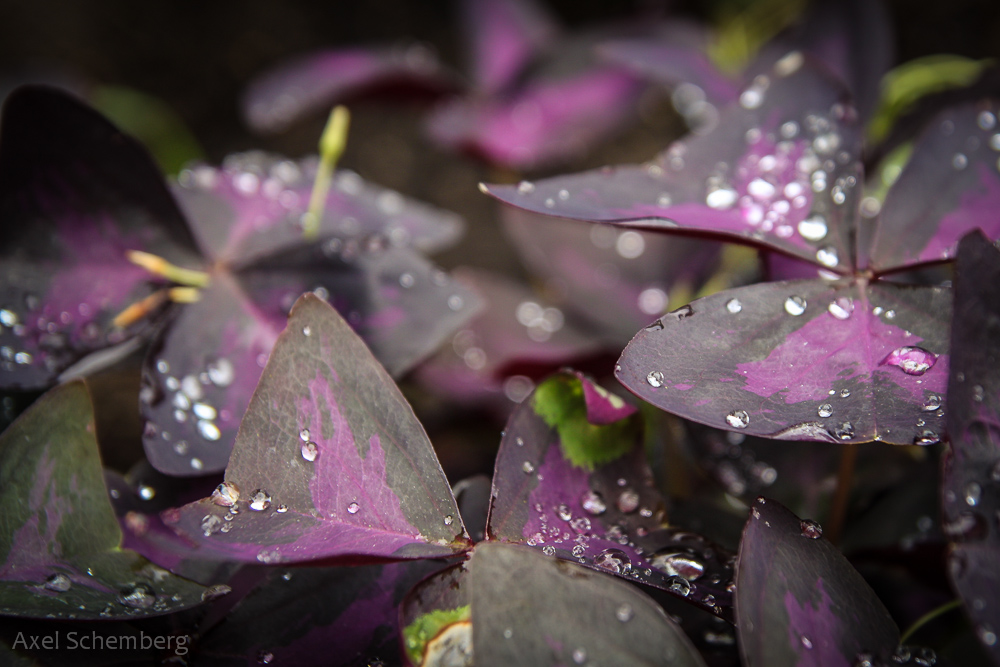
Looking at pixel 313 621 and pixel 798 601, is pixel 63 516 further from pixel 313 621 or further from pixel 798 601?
pixel 798 601

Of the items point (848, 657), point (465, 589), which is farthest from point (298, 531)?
point (848, 657)

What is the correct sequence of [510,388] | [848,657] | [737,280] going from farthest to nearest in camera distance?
[510,388], [737,280], [848,657]

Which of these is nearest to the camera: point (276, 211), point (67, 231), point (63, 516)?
point (63, 516)

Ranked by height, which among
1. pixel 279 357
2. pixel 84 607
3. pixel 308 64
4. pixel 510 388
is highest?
pixel 308 64

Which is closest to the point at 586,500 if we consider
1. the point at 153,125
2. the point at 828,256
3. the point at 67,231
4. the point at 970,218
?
the point at 828,256

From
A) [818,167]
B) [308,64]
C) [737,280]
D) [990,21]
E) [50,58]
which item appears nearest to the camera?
[818,167]

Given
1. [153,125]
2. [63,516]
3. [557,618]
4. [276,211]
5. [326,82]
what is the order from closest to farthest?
[557,618] < [63,516] < [276,211] < [326,82] < [153,125]

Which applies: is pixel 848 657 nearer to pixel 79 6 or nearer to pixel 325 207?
pixel 325 207
